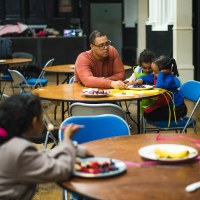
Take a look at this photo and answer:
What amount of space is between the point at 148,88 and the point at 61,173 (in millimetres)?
2839

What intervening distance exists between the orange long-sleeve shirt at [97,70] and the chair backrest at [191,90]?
675 mm

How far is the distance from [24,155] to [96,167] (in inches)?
12.4

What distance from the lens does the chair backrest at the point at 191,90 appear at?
15.9 feet

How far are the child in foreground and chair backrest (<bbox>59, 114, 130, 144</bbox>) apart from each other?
33.8 inches

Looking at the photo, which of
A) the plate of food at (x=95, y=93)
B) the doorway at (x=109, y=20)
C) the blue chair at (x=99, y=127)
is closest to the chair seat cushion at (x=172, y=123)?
the plate of food at (x=95, y=93)

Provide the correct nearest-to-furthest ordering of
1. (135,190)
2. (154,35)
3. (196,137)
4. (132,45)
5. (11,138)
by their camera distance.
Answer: (135,190) → (11,138) → (196,137) → (154,35) → (132,45)

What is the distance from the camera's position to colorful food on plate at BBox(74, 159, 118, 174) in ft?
7.00

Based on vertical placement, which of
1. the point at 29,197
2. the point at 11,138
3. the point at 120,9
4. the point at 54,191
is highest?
the point at 120,9

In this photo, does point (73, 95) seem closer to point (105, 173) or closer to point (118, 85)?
point (118, 85)

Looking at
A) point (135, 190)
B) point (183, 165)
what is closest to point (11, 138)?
point (135, 190)

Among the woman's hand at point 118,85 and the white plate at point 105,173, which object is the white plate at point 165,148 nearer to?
the white plate at point 105,173

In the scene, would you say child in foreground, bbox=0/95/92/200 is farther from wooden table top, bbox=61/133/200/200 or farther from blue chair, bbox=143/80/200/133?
blue chair, bbox=143/80/200/133

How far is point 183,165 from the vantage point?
2.27 m

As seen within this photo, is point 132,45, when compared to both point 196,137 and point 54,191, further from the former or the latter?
point 196,137
